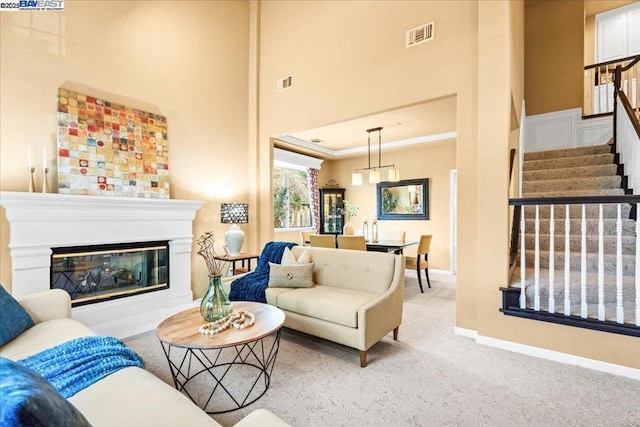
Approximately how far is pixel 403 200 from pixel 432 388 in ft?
16.6

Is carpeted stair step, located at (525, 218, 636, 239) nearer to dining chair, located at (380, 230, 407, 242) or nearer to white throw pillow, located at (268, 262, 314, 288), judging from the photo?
dining chair, located at (380, 230, 407, 242)

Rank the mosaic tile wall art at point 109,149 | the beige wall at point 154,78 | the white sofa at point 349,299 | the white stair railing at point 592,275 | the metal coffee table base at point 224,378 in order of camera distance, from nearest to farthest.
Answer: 1. the metal coffee table base at point 224,378
2. the white stair railing at point 592,275
3. the white sofa at point 349,299
4. the beige wall at point 154,78
5. the mosaic tile wall art at point 109,149

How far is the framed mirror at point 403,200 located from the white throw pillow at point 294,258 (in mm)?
3931

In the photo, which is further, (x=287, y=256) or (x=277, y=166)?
(x=277, y=166)

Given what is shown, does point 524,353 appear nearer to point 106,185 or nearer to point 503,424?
point 503,424

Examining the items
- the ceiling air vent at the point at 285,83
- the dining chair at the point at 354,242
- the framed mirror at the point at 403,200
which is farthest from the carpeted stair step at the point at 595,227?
the ceiling air vent at the point at 285,83

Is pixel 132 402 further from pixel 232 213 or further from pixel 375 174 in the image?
pixel 375 174

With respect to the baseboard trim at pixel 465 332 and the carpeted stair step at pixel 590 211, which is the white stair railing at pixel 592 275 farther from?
the baseboard trim at pixel 465 332

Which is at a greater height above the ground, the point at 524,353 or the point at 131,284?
the point at 131,284

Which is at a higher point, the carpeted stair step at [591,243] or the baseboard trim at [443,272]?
the carpeted stair step at [591,243]

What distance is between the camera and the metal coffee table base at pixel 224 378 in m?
2.02

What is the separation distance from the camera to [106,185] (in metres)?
3.24

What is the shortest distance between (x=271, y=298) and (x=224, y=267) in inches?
70.0

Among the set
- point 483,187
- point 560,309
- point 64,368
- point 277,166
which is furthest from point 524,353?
point 277,166
